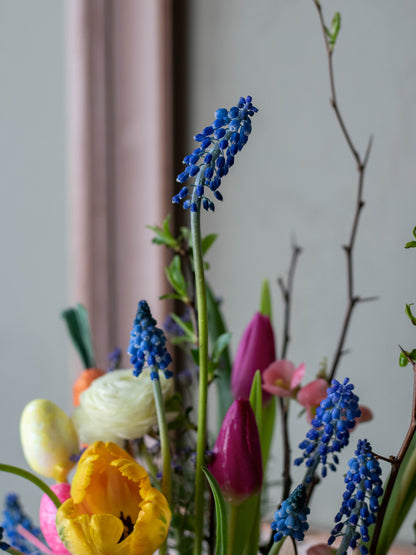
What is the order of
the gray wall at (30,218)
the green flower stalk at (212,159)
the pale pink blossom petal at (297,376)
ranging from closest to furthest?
the green flower stalk at (212,159)
the pale pink blossom petal at (297,376)
the gray wall at (30,218)

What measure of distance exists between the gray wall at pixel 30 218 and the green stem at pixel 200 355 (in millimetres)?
511

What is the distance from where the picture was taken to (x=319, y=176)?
875 millimetres

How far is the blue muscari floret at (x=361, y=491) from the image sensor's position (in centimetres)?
28

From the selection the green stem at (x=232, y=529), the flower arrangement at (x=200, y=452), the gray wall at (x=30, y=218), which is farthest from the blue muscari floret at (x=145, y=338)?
the gray wall at (x=30, y=218)

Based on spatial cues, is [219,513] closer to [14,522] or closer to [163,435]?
[163,435]

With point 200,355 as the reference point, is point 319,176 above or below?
above

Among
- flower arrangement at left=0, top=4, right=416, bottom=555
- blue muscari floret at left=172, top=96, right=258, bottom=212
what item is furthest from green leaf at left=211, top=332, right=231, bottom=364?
blue muscari floret at left=172, top=96, right=258, bottom=212

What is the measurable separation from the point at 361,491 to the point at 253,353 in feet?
0.43

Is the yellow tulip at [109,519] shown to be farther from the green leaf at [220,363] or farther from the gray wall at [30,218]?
the gray wall at [30,218]

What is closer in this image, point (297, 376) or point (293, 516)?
point (293, 516)

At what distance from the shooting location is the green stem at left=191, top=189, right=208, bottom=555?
0.27 m

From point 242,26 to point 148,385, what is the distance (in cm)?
67

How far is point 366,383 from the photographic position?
2.91 ft

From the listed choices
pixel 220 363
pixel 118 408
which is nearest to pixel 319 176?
pixel 220 363
